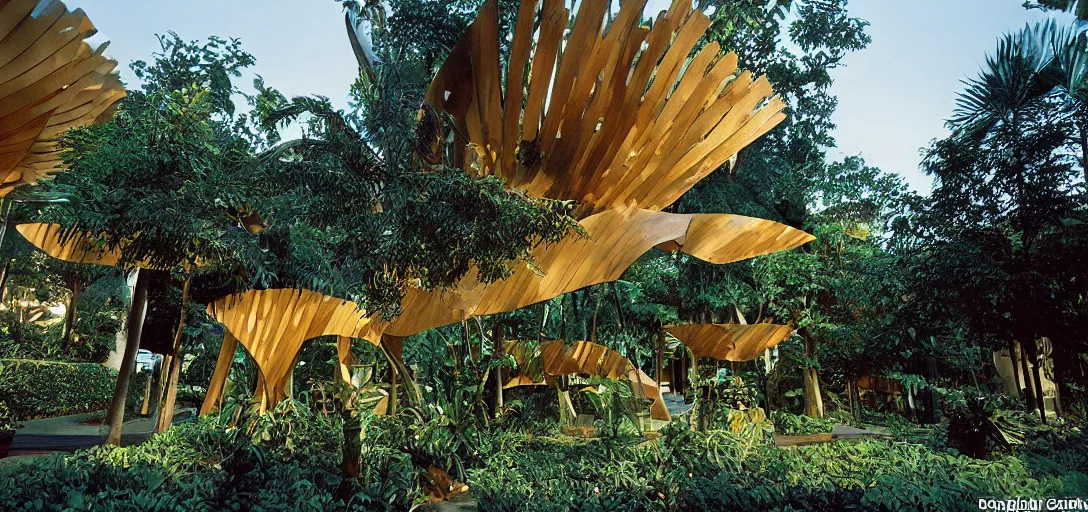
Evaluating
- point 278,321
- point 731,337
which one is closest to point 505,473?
point 278,321

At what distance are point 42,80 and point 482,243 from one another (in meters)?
3.04

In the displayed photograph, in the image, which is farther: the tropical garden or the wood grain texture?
the wood grain texture

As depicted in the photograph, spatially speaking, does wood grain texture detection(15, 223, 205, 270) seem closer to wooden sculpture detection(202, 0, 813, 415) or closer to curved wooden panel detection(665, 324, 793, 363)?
wooden sculpture detection(202, 0, 813, 415)

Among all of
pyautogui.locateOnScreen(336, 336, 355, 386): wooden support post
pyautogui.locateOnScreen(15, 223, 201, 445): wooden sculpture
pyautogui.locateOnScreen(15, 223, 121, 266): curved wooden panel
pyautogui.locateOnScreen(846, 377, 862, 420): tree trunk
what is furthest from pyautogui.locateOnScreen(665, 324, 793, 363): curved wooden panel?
pyautogui.locateOnScreen(15, 223, 121, 266): curved wooden panel

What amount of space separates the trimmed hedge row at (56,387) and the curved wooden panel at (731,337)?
11534 millimetres

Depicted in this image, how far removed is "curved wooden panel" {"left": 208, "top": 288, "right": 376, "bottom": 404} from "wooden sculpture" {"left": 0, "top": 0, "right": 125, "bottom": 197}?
3.04 metres

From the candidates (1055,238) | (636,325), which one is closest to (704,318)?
(636,325)

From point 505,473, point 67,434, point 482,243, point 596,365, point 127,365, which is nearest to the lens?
point 482,243

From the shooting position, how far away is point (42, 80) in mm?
2492

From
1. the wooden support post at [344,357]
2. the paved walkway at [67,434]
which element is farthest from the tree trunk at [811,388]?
the paved walkway at [67,434]

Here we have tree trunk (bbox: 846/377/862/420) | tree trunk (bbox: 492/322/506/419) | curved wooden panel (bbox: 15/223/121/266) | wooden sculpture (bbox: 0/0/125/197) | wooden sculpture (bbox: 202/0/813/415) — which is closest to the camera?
wooden sculpture (bbox: 0/0/125/197)

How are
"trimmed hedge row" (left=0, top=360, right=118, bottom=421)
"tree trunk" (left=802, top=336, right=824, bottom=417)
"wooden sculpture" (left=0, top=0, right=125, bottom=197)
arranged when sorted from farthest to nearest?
"tree trunk" (left=802, top=336, right=824, bottom=417), "trimmed hedge row" (left=0, top=360, right=118, bottom=421), "wooden sculpture" (left=0, top=0, right=125, bottom=197)

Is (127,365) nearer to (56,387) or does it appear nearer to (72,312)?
(56,387)

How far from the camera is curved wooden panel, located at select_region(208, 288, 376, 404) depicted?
605cm
